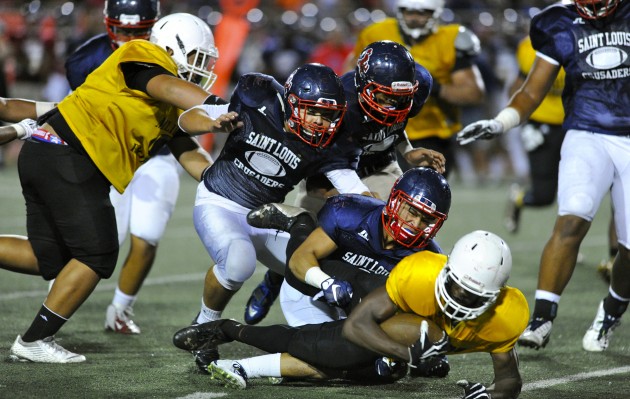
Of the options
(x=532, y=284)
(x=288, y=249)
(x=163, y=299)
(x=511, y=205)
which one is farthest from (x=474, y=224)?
(x=288, y=249)

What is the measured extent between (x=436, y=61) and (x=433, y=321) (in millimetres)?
3128

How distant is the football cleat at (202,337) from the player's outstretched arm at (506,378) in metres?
1.23

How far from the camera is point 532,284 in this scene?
730cm

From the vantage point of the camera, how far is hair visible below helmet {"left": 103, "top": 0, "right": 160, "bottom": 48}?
221 inches

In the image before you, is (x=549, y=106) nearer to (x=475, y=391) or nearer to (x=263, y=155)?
(x=263, y=155)

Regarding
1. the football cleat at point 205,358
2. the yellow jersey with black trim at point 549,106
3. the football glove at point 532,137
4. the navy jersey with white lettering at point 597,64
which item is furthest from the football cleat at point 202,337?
the football glove at point 532,137

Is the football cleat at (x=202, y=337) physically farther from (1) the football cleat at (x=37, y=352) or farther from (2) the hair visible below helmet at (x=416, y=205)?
(2) the hair visible below helmet at (x=416, y=205)

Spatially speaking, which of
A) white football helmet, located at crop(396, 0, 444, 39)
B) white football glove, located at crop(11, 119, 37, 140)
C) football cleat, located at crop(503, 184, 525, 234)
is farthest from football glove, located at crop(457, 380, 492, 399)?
football cleat, located at crop(503, 184, 525, 234)

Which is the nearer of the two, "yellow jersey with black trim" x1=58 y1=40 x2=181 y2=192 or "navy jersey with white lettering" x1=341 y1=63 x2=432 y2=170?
"yellow jersey with black trim" x1=58 y1=40 x2=181 y2=192

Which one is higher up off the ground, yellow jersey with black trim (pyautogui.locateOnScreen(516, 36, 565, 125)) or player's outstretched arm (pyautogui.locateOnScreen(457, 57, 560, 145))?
player's outstretched arm (pyautogui.locateOnScreen(457, 57, 560, 145))

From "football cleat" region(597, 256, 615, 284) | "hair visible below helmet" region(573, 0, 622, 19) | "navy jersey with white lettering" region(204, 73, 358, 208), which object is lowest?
"football cleat" region(597, 256, 615, 284)

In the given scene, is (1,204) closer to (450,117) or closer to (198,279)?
(198,279)

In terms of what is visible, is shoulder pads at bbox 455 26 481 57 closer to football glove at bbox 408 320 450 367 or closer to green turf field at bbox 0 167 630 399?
green turf field at bbox 0 167 630 399

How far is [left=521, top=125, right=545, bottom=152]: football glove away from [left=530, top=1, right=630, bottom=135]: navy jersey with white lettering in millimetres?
2782
